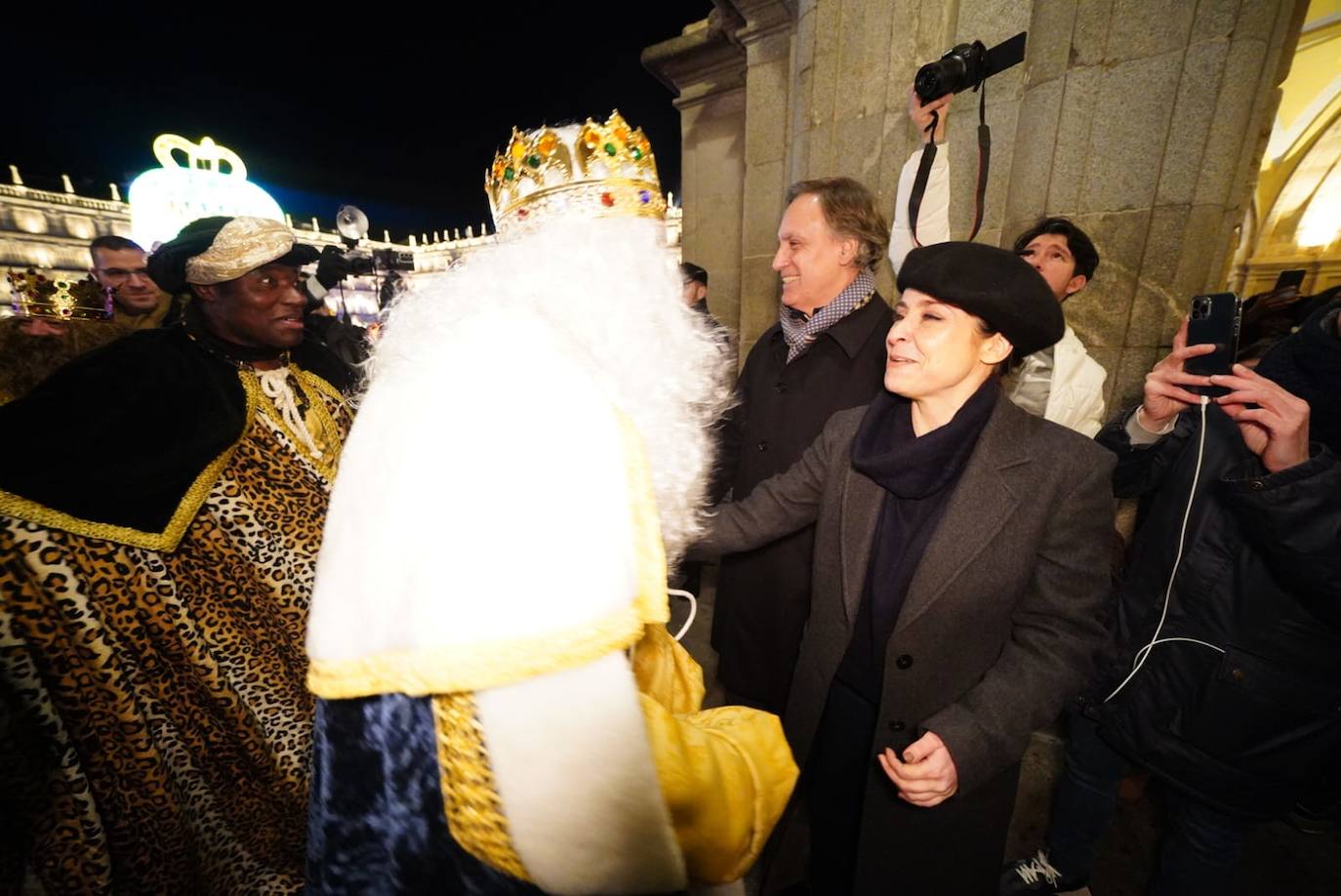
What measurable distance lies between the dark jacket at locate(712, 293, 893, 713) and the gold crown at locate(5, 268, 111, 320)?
3395 millimetres

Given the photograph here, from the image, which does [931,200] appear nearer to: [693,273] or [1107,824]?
[693,273]

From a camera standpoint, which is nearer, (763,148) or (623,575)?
(623,575)

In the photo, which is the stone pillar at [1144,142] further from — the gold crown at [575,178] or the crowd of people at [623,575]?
the gold crown at [575,178]

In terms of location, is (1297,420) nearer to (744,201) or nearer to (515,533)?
(515,533)

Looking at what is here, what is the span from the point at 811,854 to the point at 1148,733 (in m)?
1.35

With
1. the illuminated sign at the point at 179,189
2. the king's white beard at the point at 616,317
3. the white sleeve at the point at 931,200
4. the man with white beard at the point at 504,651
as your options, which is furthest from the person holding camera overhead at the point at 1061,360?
the illuminated sign at the point at 179,189

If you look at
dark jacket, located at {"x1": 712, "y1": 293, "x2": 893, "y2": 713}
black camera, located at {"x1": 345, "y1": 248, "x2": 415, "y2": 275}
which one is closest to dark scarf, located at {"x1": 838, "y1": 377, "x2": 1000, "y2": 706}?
dark jacket, located at {"x1": 712, "y1": 293, "x2": 893, "y2": 713}

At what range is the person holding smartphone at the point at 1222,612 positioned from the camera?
4.77 feet

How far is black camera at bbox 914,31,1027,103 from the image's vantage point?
2285mm

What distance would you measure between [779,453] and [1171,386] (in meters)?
1.39

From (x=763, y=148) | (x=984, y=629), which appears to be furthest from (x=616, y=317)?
(x=763, y=148)

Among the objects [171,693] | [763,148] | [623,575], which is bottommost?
[171,693]

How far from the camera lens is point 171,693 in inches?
63.1

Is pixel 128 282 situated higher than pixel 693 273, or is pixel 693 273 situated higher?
pixel 693 273
